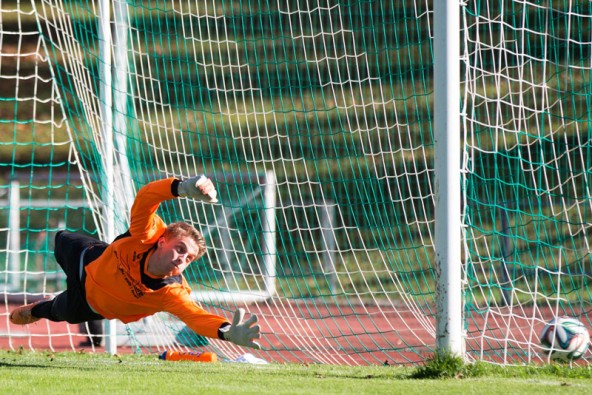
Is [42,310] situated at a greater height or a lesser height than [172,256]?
lesser

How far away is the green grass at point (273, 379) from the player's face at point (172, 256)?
59 centimetres

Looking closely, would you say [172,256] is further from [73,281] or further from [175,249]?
[73,281]

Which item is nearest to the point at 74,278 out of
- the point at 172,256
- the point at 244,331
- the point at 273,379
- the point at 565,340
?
Result: the point at 172,256

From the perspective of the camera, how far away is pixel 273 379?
4871 millimetres

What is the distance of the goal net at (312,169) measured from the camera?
7.07m

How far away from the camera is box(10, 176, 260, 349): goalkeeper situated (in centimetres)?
467

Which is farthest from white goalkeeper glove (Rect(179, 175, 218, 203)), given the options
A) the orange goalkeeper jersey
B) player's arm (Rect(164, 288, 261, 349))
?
player's arm (Rect(164, 288, 261, 349))

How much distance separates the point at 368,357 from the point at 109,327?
2277mm

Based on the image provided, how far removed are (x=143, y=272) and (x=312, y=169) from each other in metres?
8.17

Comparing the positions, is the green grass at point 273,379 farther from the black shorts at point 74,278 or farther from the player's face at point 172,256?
the player's face at point 172,256

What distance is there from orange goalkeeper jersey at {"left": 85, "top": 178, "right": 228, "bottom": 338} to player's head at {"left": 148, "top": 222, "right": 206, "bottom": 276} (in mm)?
78

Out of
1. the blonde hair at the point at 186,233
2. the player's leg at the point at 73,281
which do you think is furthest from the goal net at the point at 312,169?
the blonde hair at the point at 186,233

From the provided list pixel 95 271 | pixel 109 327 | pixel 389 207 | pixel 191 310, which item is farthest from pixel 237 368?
pixel 389 207

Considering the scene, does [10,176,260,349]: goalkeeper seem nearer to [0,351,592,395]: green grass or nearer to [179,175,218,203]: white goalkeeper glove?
[179,175,218,203]: white goalkeeper glove
